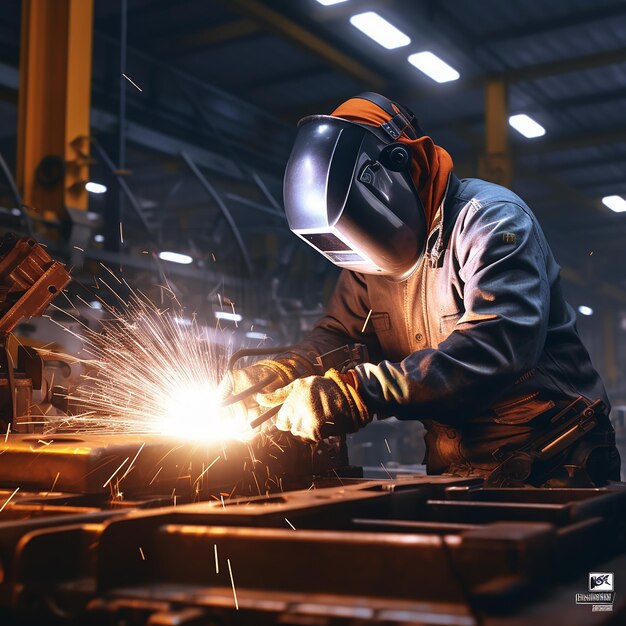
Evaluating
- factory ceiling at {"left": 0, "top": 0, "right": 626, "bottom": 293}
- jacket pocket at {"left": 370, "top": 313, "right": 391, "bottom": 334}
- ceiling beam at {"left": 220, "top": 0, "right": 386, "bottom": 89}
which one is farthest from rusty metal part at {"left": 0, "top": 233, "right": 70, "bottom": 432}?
ceiling beam at {"left": 220, "top": 0, "right": 386, "bottom": 89}

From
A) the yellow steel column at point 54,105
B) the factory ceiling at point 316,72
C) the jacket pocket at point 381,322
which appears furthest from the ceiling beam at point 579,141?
the jacket pocket at point 381,322

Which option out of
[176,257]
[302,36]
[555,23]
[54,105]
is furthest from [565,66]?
[54,105]

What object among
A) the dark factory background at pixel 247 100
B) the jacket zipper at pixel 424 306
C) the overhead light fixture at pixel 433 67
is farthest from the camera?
the overhead light fixture at pixel 433 67

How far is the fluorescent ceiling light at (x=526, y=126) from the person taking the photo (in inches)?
423

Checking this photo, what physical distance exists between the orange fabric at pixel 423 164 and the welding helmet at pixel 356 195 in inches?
1.1

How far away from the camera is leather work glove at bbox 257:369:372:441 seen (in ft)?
6.32

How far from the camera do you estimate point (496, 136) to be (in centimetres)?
977

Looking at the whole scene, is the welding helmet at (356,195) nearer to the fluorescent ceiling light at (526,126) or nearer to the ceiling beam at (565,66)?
the ceiling beam at (565,66)

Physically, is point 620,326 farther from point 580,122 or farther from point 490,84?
point 490,84

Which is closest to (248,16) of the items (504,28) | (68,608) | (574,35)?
(504,28)

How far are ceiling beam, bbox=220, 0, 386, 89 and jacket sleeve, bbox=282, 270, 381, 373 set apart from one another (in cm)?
533

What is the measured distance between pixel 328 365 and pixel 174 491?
0.75 metres

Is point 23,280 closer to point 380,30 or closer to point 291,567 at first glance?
point 291,567

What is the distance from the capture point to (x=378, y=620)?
0.94m
